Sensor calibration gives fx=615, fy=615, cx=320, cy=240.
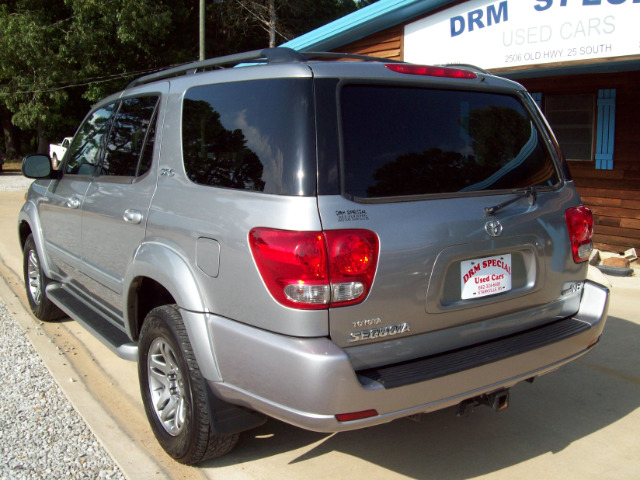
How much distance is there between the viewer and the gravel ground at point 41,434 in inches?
125

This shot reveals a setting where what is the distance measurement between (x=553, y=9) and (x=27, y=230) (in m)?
6.36

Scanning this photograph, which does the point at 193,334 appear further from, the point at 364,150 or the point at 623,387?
the point at 623,387

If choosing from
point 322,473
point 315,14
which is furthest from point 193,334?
point 315,14

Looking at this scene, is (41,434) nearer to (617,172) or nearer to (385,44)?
(617,172)

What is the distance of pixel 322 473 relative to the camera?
312 centimetres

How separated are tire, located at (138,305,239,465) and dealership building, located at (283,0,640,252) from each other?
5916mm

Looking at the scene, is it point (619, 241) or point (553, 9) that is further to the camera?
point (619, 241)

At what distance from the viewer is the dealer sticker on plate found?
9.00 feet

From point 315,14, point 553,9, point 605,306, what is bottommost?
point 605,306

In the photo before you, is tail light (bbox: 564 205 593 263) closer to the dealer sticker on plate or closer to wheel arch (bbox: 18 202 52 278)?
the dealer sticker on plate

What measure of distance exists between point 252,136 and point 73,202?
2151 mm

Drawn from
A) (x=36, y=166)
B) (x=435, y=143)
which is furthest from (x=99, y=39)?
(x=435, y=143)

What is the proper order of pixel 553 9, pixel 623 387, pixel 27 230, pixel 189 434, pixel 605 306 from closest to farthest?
pixel 189 434 → pixel 605 306 → pixel 623 387 → pixel 27 230 → pixel 553 9

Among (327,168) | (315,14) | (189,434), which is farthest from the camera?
(315,14)
